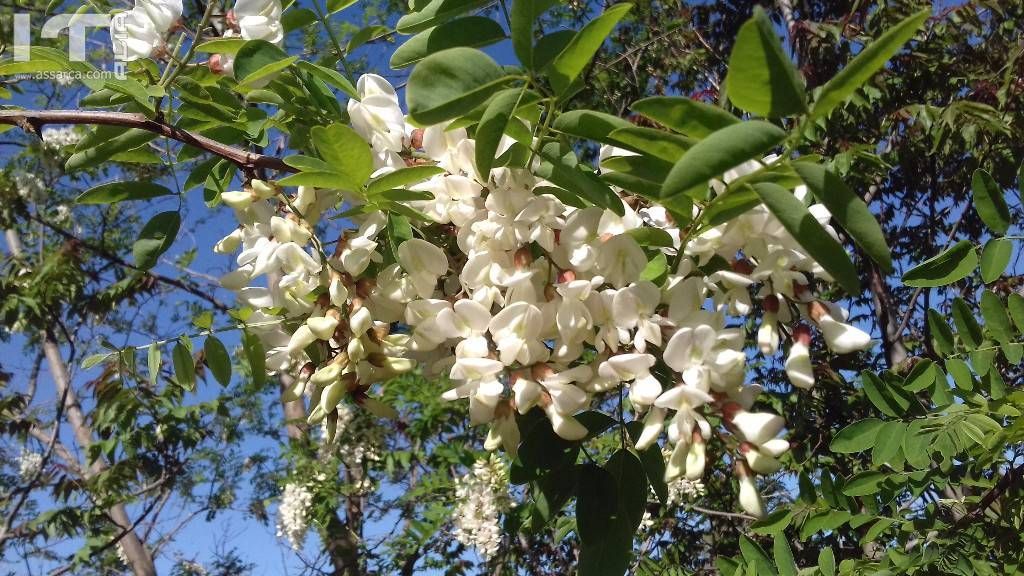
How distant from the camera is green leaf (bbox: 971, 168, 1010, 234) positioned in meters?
0.83

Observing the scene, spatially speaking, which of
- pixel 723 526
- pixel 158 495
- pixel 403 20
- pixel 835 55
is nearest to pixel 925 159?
pixel 835 55

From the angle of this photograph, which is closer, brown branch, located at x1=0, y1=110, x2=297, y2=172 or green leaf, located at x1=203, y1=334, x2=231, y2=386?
brown branch, located at x1=0, y1=110, x2=297, y2=172

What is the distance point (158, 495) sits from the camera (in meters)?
4.23

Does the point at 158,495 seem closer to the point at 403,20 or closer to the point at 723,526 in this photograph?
the point at 723,526

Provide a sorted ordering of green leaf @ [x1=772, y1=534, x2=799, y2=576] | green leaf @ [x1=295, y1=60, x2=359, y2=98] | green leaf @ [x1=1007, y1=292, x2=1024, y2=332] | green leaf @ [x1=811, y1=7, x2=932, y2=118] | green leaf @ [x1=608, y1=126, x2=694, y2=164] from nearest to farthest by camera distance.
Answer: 1. green leaf @ [x1=811, y1=7, x2=932, y2=118]
2. green leaf @ [x1=608, y1=126, x2=694, y2=164]
3. green leaf @ [x1=295, y1=60, x2=359, y2=98]
4. green leaf @ [x1=1007, y1=292, x2=1024, y2=332]
5. green leaf @ [x1=772, y1=534, x2=799, y2=576]

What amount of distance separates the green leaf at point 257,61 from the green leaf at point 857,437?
867 millimetres

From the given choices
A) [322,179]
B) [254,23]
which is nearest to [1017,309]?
[322,179]

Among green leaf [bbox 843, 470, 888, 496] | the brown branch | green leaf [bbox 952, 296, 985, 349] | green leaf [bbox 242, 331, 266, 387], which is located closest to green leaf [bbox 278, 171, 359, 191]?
the brown branch

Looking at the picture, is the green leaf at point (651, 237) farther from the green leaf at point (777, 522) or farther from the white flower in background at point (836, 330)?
the green leaf at point (777, 522)

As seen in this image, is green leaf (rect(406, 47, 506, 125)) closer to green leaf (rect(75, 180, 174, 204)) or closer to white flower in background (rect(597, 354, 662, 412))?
white flower in background (rect(597, 354, 662, 412))

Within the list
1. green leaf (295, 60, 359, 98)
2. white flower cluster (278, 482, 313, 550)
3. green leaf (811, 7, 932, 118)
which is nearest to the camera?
green leaf (811, 7, 932, 118)

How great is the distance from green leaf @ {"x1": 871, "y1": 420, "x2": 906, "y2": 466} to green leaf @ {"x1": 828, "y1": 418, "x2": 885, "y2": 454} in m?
0.01

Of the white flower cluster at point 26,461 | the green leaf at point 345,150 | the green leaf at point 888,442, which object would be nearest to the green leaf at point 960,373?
the green leaf at point 888,442

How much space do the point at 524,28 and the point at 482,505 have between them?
8.85 ft
